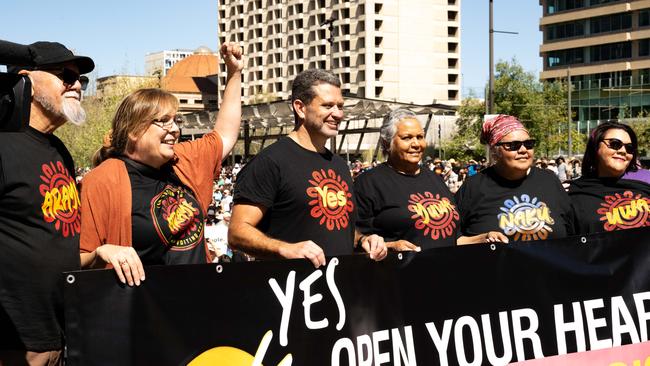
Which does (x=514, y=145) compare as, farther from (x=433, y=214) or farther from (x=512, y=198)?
(x=433, y=214)

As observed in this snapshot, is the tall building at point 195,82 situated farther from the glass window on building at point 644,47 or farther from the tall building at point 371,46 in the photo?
the glass window on building at point 644,47

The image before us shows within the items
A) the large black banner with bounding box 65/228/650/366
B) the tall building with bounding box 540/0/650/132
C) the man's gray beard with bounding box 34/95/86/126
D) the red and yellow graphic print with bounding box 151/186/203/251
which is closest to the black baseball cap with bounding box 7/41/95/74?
the man's gray beard with bounding box 34/95/86/126

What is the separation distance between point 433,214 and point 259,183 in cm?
117

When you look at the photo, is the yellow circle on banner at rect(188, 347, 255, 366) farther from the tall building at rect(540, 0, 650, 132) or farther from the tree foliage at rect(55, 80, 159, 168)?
the tall building at rect(540, 0, 650, 132)

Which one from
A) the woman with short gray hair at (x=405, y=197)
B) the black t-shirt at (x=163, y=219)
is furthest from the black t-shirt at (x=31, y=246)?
the woman with short gray hair at (x=405, y=197)

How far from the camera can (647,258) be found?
16.3 feet

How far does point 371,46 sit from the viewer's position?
323 feet

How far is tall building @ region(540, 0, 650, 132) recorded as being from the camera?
72.1 metres

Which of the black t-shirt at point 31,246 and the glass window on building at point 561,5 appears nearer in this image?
the black t-shirt at point 31,246

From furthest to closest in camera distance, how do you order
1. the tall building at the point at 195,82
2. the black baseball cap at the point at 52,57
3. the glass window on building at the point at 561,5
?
the tall building at the point at 195,82 → the glass window on building at the point at 561,5 → the black baseball cap at the point at 52,57

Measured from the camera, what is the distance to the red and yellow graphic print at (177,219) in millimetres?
4008

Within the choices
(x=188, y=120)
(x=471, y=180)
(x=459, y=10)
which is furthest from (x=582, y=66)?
(x=471, y=180)

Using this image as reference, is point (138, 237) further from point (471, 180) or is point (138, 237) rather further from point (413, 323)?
point (471, 180)

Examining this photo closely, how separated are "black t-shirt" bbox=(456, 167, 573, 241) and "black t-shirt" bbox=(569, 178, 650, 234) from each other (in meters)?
0.11
